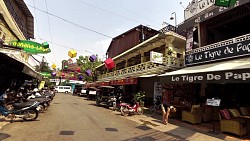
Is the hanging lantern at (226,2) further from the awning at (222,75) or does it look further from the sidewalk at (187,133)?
the sidewalk at (187,133)

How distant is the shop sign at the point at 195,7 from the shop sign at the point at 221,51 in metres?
2.76

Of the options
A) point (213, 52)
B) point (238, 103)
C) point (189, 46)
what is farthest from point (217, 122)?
point (189, 46)

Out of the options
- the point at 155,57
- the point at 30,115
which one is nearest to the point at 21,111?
the point at 30,115

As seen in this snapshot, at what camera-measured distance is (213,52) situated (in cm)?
1233

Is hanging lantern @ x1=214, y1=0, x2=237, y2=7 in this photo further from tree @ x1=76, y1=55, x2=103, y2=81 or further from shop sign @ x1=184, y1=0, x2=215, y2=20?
tree @ x1=76, y1=55, x2=103, y2=81

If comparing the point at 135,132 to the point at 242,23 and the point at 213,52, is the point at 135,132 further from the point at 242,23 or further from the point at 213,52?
the point at 242,23

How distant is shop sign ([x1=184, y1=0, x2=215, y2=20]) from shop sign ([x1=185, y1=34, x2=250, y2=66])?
9.07ft

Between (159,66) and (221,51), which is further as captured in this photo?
(159,66)

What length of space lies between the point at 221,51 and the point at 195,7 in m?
4.27

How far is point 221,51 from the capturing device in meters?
11.8

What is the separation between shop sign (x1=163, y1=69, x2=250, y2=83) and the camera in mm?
7906

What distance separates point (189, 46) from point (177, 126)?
21.3ft

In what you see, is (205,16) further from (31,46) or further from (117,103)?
(31,46)

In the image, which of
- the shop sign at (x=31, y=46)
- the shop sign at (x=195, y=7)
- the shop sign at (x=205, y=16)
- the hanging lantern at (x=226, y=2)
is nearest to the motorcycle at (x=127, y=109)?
the shop sign at (x=31, y=46)
